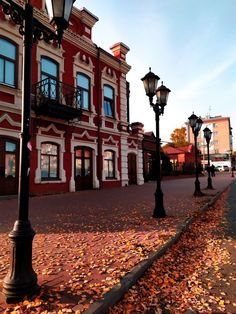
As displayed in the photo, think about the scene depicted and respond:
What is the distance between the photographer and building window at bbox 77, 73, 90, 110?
15.7 m

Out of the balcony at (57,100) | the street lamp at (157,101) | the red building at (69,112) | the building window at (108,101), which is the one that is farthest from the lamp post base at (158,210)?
the building window at (108,101)

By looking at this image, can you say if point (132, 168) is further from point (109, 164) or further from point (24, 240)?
point (24, 240)

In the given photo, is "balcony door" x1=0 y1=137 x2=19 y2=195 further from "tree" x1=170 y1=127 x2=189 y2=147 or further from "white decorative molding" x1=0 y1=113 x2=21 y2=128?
"tree" x1=170 y1=127 x2=189 y2=147

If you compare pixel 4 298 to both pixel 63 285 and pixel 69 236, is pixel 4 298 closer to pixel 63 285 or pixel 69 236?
pixel 63 285

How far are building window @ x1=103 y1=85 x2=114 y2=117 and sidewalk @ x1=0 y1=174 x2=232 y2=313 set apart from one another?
1071cm

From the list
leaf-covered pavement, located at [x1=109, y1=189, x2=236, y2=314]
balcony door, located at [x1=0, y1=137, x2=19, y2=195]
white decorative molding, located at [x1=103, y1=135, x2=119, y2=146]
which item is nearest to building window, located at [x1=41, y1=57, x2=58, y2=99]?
balcony door, located at [x1=0, y1=137, x2=19, y2=195]

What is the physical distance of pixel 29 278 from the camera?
9.27ft

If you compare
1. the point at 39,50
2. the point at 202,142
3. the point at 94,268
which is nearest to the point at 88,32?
the point at 39,50

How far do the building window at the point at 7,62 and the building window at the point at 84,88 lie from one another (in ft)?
14.3

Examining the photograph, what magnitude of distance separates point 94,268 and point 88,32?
1611 cm

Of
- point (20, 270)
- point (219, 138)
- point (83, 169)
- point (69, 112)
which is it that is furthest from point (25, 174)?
point (219, 138)

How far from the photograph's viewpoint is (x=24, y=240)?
285 cm

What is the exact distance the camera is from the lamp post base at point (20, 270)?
2744 millimetres

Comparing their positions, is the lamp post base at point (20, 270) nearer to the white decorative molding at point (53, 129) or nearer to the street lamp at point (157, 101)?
the street lamp at point (157, 101)
